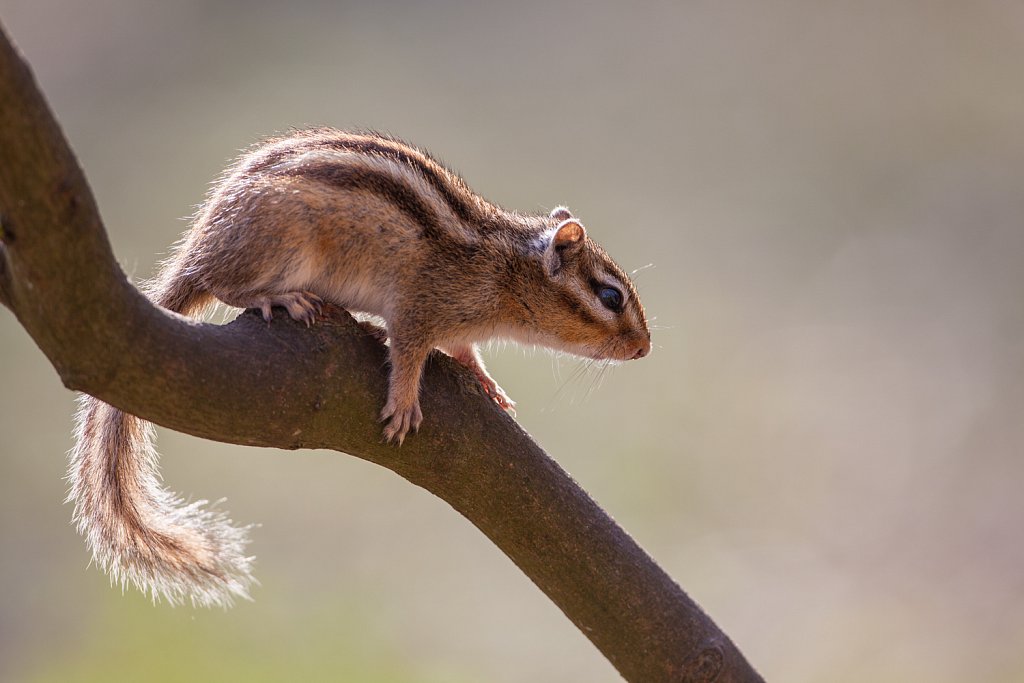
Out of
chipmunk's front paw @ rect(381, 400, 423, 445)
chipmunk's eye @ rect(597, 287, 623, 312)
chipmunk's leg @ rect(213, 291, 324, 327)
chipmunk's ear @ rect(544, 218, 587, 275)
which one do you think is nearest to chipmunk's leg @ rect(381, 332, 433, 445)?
chipmunk's front paw @ rect(381, 400, 423, 445)

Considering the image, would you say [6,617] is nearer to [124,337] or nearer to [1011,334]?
[124,337]

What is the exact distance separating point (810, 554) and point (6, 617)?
443cm

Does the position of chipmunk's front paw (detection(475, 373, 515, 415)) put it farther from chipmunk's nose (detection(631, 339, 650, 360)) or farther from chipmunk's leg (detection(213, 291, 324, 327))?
chipmunk's leg (detection(213, 291, 324, 327))

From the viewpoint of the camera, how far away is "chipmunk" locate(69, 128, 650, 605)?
225 cm

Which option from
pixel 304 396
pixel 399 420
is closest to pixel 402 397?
pixel 399 420

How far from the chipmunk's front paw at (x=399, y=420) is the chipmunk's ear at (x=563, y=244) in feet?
2.45

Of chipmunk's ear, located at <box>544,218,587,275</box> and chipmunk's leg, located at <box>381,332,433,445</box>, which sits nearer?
chipmunk's leg, located at <box>381,332,433,445</box>

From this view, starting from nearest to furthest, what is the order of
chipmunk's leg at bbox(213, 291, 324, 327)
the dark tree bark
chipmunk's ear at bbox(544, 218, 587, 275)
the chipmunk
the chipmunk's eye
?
the dark tree bark → chipmunk's leg at bbox(213, 291, 324, 327) → the chipmunk → chipmunk's ear at bbox(544, 218, 587, 275) → the chipmunk's eye

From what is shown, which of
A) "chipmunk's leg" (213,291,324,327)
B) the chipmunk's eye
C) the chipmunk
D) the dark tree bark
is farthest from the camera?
the chipmunk's eye

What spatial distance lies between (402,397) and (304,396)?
236 mm

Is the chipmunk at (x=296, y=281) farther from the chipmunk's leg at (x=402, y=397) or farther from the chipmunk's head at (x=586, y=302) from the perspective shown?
the chipmunk's head at (x=586, y=302)

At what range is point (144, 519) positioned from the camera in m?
2.30

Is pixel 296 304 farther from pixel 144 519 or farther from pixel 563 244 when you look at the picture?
pixel 563 244

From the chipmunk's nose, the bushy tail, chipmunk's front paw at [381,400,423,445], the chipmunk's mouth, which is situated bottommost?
the bushy tail
